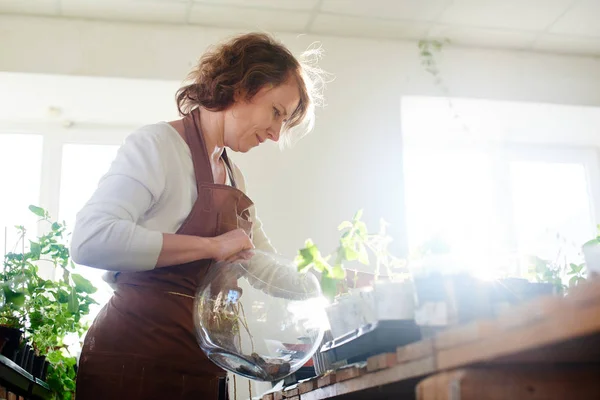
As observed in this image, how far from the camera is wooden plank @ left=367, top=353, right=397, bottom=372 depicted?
3.17 feet

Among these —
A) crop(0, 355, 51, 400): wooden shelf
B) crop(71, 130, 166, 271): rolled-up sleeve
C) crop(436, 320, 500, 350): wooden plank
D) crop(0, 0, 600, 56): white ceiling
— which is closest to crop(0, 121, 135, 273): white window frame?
crop(0, 0, 600, 56): white ceiling

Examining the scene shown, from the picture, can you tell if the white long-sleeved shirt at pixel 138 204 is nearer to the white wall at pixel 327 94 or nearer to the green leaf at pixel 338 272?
the green leaf at pixel 338 272

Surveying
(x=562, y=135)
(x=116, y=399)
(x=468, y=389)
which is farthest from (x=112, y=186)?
(x=562, y=135)

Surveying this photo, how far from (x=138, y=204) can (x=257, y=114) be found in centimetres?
40

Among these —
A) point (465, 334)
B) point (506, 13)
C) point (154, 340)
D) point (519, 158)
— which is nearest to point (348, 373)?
point (465, 334)

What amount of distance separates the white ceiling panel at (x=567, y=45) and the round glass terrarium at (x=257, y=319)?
253cm

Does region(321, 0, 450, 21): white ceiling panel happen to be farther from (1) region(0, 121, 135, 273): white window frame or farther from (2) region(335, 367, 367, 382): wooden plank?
(2) region(335, 367, 367, 382): wooden plank

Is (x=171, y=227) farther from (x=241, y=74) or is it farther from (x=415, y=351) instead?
(x=415, y=351)

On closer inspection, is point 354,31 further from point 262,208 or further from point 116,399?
point 116,399

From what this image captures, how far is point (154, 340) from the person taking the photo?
4.85 ft

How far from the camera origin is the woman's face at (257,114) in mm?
1691

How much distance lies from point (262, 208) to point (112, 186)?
5.50 ft

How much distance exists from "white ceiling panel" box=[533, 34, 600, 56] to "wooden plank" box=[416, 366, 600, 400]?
9.58 feet

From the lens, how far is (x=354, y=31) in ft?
11.0
